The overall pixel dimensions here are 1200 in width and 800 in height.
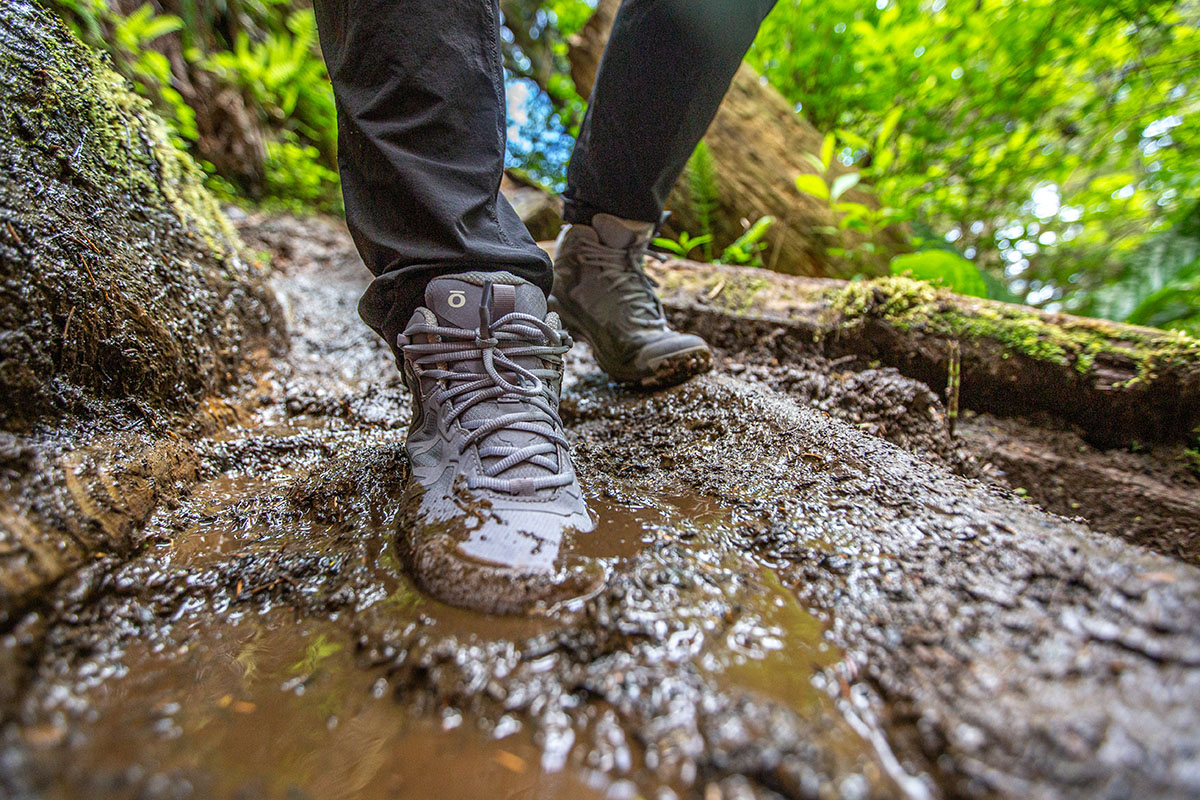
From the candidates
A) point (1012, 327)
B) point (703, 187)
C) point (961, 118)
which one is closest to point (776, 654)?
point (1012, 327)

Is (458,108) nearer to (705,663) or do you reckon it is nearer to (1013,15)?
(705,663)

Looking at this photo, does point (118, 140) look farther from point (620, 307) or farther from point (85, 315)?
point (620, 307)

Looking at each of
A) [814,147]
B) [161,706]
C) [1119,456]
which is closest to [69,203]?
[161,706]

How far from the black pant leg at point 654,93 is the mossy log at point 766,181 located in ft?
6.31

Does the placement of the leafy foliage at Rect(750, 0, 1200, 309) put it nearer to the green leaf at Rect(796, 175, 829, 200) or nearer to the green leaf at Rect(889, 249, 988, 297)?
the green leaf at Rect(796, 175, 829, 200)

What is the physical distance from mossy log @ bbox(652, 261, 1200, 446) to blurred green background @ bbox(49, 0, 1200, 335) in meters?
0.83

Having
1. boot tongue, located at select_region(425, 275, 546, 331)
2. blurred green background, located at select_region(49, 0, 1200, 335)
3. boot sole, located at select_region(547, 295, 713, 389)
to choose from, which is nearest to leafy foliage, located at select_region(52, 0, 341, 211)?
blurred green background, located at select_region(49, 0, 1200, 335)

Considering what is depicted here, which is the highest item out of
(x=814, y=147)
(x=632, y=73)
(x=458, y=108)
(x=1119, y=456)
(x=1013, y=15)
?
(x=1013, y=15)

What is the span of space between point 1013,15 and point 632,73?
3.33 meters

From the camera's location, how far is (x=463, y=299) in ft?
3.72

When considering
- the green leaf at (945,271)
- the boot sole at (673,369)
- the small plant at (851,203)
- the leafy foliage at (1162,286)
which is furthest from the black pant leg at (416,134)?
the leafy foliage at (1162,286)

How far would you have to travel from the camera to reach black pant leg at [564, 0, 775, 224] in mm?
1369

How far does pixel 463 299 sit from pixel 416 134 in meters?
0.36

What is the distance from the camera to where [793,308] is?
2.11 metres
